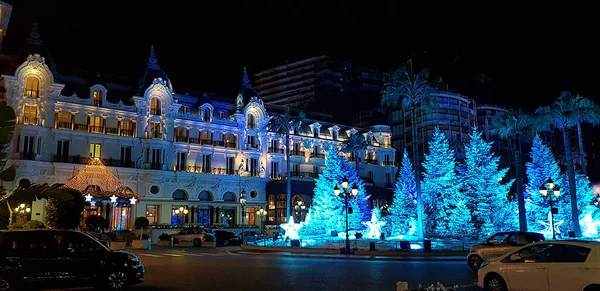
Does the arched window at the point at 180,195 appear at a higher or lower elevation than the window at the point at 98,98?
lower

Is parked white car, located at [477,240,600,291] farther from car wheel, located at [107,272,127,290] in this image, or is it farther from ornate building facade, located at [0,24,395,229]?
ornate building facade, located at [0,24,395,229]

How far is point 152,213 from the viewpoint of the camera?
59188 millimetres

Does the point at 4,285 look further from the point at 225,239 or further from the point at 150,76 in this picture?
the point at 150,76

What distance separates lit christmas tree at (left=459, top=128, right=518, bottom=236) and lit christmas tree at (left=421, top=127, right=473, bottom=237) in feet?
4.72

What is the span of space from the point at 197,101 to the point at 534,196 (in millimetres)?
42160

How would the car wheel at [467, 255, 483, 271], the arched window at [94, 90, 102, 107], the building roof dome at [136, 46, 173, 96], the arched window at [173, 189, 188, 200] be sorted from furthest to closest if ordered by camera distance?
the arched window at [173, 189, 188, 200] < the building roof dome at [136, 46, 173, 96] < the arched window at [94, 90, 102, 107] < the car wheel at [467, 255, 483, 271]

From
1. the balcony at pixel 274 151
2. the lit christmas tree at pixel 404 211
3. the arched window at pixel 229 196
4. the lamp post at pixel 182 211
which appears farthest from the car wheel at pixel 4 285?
the balcony at pixel 274 151

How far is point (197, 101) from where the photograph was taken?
66.1 metres

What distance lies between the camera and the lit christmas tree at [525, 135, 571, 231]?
→ 48.9 meters

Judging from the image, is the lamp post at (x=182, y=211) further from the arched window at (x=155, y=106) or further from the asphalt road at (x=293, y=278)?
the asphalt road at (x=293, y=278)

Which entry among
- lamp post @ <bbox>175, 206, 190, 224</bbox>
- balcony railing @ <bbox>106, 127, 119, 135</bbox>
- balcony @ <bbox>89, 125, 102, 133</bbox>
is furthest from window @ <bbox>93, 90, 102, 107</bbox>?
lamp post @ <bbox>175, 206, 190, 224</bbox>

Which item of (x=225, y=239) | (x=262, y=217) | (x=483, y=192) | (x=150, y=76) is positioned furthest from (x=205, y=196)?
(x=483, y=192)

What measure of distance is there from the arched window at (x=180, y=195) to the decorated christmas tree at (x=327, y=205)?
18.7 m

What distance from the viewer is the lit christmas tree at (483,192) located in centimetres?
4153
